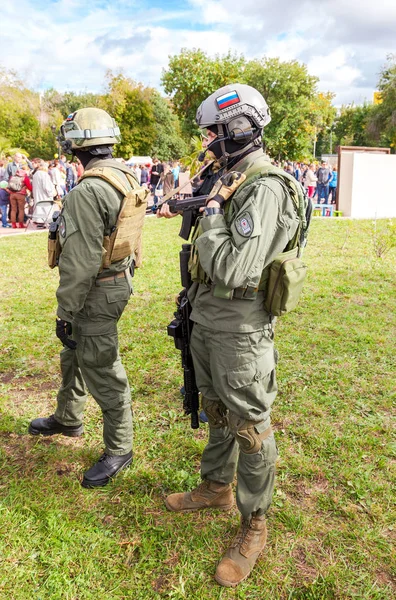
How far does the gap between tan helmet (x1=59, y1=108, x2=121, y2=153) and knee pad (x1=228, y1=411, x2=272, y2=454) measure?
189 centimetres

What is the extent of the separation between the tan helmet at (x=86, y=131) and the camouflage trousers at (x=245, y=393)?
1.39m

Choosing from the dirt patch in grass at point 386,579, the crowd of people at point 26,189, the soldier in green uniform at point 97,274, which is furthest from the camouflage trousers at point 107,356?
the crowd of people at point 26,189

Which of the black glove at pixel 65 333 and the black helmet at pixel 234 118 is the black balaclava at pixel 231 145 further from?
the black glove at pixel 65 333

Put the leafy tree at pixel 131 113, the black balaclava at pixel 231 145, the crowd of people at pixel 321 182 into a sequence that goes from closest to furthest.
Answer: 1. the black balaclava at pixel 231 145
2. the crowd of people at pixel 321 182
3. the leafy tree at pixel 131 113

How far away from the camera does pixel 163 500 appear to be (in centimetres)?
310

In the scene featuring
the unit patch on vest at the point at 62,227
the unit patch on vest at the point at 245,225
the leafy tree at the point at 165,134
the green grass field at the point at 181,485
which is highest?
the leafy tree at the point at 165,134

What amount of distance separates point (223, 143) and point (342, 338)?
372 cm

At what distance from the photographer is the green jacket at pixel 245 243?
7.04 feet

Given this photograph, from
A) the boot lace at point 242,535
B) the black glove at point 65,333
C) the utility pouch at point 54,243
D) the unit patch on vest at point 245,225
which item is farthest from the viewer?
the black glove at point 65,333

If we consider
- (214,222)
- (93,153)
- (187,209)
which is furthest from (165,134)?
Result: (214,222)

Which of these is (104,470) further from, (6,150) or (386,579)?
(6,150)

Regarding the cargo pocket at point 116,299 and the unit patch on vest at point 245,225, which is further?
the cargo pocket at point 116,299

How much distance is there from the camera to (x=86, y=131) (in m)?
3.01

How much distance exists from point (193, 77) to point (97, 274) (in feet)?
102
